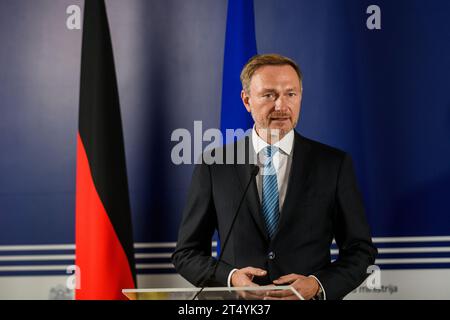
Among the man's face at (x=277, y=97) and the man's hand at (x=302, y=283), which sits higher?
the man's face at (x=277, y=97)

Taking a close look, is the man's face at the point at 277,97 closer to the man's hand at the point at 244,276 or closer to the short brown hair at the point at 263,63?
the short brown hair at the point at 263,63

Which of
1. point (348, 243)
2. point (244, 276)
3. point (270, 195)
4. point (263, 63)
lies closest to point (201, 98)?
point (263, 63)

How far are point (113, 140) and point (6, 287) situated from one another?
1.19 meters

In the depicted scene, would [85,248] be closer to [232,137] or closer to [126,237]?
[126,237]

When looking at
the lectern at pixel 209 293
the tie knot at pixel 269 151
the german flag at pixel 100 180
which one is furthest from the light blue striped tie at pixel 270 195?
the german flag at pixel 100 180

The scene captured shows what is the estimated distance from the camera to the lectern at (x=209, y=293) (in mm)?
1739

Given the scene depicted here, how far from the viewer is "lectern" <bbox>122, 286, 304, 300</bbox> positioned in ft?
5.71

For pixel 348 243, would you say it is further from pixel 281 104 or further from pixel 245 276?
pixel 281 104

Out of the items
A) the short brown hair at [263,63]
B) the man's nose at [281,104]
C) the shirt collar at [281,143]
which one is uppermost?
the short brown hair at [263,63]

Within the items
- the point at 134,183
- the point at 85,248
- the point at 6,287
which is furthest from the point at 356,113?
the point at 6,287

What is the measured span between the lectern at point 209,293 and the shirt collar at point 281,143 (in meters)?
0.73

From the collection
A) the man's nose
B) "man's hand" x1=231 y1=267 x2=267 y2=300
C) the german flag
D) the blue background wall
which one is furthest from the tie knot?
the blue background wall

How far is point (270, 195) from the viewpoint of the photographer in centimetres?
235

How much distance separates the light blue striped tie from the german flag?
4.52 feet
